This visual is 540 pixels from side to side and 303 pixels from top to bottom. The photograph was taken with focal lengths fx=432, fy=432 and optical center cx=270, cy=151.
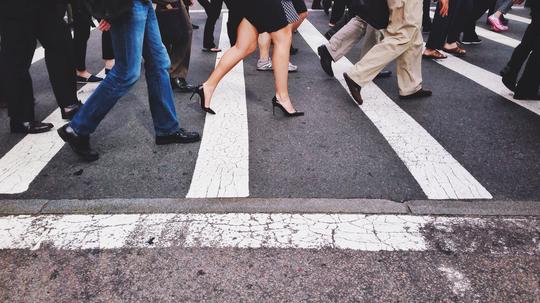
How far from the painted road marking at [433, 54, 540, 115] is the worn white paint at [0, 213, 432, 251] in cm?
287

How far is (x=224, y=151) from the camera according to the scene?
11.6 feet

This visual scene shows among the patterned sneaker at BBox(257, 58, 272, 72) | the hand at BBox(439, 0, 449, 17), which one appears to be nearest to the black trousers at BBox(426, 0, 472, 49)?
the hand at BBox(439, 0, 449, 17)

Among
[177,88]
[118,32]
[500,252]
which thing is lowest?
[177,88]

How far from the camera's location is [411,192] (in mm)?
2861

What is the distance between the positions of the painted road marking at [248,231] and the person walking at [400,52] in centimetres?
229

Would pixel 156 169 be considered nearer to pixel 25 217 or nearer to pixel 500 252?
pixel 25 217

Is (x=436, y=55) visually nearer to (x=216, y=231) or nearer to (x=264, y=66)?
(x=264, y=66)

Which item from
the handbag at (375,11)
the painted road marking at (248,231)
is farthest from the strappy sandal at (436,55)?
the painted road marking at (248,231)

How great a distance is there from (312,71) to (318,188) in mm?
3285

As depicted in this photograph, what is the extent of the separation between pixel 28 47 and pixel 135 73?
4.06ft

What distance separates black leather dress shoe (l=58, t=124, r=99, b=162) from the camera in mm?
3232

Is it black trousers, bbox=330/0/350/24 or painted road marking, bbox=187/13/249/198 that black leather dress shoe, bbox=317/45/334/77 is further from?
black trousers, bbox=330/0/350/24

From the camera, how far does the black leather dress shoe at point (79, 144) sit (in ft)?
10.6

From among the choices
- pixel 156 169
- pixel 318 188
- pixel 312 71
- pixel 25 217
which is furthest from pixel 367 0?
pixel 25 217
